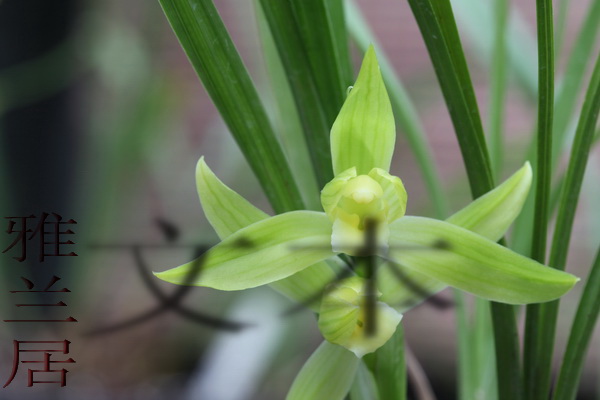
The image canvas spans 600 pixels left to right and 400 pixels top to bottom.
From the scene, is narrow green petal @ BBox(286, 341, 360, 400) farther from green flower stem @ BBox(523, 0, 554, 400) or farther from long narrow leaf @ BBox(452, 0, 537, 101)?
long narrow leaf @ BBox(452, 0, 537, 101)

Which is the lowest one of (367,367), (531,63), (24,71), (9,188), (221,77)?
(367,367)

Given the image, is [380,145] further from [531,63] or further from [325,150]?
[531,63]

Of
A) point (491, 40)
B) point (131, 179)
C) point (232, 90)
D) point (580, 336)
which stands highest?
point (131, 179)

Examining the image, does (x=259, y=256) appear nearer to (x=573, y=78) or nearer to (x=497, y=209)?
(x=497, y=209)

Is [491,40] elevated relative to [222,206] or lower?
elevated

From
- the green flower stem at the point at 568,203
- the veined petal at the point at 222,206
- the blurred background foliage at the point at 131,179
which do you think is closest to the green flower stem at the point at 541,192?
the green flower stem at the point at 568,203

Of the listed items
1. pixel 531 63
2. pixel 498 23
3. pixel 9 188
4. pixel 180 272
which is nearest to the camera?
pixel 180 272

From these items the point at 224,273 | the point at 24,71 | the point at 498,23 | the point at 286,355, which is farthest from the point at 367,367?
the point at 24,71

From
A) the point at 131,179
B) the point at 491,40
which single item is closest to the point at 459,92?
the point at 491,40
